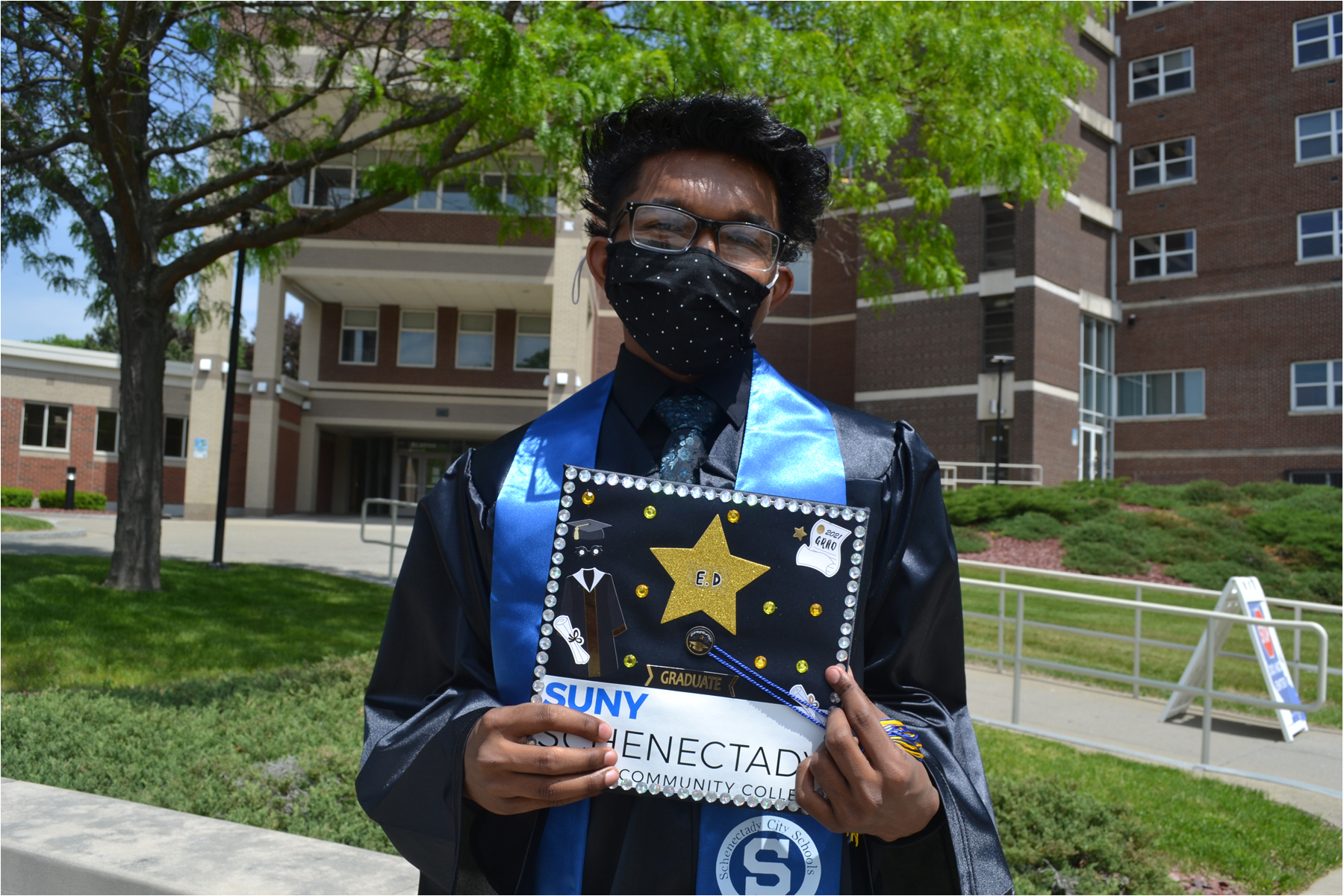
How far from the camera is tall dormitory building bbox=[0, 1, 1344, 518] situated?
26812mm

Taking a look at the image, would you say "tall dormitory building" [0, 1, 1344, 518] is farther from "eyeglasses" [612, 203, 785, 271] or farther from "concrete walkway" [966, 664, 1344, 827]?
"eyeglasses" [612, 203, 785, 271]

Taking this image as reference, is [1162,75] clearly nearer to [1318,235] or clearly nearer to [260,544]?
[1318,235]

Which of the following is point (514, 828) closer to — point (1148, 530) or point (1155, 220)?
point (1148, 530)

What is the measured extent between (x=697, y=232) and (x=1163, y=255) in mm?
33895

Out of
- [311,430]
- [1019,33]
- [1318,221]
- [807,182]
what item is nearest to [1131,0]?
[1318,221]

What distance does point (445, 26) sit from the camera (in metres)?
9.43

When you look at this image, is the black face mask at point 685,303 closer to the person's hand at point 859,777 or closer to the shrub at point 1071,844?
the person's hand at point 859,777

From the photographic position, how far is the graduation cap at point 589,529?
1.33 metres

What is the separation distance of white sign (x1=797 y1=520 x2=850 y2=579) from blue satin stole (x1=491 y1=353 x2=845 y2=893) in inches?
3.3

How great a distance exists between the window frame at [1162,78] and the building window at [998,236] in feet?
22.3

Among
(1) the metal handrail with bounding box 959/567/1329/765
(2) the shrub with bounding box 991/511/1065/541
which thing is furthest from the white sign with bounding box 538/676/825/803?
(2) the shrub with bounding box 991/511/1065/541

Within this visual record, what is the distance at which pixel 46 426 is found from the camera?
93.2 ft

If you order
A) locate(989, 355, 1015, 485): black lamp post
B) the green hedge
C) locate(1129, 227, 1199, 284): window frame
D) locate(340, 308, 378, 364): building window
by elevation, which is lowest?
the green hedge

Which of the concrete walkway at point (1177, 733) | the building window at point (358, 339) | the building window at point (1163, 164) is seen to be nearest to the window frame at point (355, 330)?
the building window at point (358, 339)
